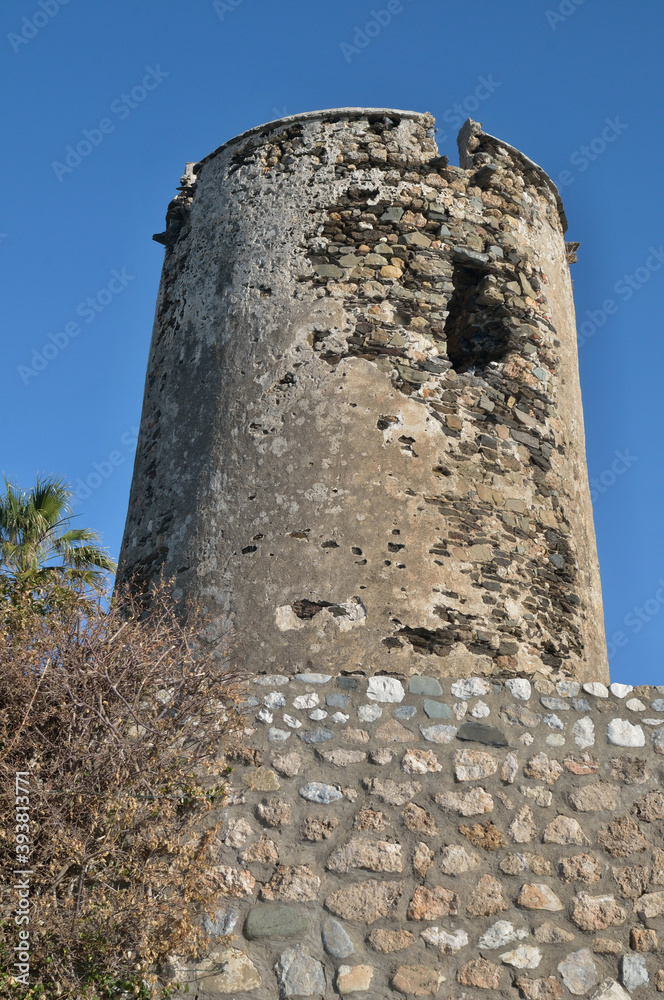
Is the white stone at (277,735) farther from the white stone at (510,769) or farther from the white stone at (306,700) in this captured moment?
the white stone at (510,769)

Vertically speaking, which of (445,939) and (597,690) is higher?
(597,690)

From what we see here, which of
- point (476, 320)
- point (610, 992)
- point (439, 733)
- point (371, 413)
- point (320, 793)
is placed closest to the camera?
point (610, 992)

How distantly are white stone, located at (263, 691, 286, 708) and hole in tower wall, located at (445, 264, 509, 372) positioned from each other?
3.47 m

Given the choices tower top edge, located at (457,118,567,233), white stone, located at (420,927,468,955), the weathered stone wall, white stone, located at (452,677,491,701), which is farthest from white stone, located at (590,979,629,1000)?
tower top edge, located at (457,118,567,233)

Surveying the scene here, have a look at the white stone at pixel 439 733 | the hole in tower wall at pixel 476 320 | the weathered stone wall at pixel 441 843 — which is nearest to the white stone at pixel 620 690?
the weathered stone wall at pixel 441 843

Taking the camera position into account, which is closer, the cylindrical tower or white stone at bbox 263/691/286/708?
white stone at bbox 263/691/286/708

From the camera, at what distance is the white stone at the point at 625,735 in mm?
4746

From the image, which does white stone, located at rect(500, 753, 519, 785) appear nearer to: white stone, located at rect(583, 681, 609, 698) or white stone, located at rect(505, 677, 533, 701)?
white stone, located at rect(505, 677, 533, 701)

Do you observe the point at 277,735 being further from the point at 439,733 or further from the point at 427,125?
the point at 427,125

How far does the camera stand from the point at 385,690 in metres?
4.86

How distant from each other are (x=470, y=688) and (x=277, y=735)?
95 cm

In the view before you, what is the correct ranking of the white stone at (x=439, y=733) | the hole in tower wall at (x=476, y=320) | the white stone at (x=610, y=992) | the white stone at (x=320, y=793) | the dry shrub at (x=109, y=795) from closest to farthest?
the dry shrub at (x=109, y=795)
the white stone at (x=610, y=992)
the white stone at (x=320, y=793)
the white stone at (x=439, y=733)
the hole in tower wall at (x=476, y=320)

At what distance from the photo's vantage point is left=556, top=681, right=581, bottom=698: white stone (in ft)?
16.0

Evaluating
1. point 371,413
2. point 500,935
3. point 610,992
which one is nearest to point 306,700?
point 500,935
